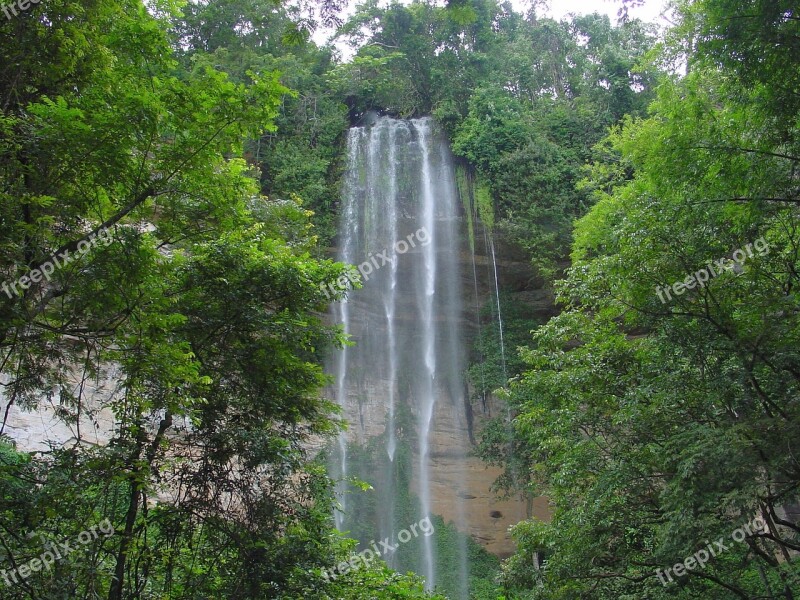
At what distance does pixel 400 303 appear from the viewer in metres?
21.2

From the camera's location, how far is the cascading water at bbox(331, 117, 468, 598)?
19953 millimetres

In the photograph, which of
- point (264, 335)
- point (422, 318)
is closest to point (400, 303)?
point (422, 318)

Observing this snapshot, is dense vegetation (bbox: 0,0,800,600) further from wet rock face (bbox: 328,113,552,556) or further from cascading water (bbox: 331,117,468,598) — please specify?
cascading water (bbox: 331,117,468,598)

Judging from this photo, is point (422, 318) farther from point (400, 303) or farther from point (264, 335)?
point (264, 335)

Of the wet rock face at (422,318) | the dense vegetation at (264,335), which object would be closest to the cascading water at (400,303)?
the wet rock face at (422,318)

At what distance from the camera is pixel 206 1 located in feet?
81.2

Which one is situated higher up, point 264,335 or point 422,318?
point 422,318

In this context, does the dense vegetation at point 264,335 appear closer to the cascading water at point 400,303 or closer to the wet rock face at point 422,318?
the wet rock face at point 422,318

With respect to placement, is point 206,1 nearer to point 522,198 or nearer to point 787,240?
point 522,198

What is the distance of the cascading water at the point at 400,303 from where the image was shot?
1995 cm

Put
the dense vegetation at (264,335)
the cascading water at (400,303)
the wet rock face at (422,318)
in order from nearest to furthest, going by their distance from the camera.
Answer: the dense vegetation at (264,335) < the wet rock face at (422,318) < the cascading water at (400,303)

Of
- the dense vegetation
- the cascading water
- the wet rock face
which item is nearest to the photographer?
the dense vegetation

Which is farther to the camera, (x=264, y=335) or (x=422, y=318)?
(x=422, y=318)

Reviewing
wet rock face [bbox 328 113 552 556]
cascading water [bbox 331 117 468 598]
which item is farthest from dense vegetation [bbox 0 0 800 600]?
cascading water [bbox 331 117 468 598]
